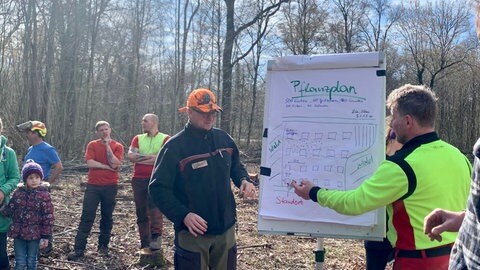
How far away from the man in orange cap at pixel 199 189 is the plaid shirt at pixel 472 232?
1.94 m

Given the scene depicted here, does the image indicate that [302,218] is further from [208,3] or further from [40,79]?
[208,3]

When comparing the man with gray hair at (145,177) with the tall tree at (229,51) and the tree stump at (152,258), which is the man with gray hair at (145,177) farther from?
the tall tree at (229,51)

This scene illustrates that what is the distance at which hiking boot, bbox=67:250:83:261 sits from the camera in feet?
19.6

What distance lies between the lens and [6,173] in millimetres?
4629

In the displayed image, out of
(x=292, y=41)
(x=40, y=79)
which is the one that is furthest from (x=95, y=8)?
(x=292, y=41)

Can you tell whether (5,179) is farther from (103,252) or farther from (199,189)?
(199,189)

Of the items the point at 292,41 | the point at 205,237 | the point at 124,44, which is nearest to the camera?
the point at 205,237

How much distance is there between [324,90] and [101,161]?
12.2 ft

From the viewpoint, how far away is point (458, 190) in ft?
8.44

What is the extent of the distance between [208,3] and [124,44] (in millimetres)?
5532

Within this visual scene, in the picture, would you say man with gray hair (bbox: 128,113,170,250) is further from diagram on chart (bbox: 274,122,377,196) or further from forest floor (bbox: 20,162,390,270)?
diagram on chart (bbox: 274,122,377,196)

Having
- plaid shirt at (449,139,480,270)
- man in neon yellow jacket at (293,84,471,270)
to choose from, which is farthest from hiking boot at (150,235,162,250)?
plaid shirt at (449,139,480,270)

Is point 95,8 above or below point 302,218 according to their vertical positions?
above

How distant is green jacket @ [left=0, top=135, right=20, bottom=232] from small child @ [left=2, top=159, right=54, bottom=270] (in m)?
0.07
